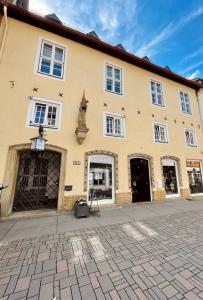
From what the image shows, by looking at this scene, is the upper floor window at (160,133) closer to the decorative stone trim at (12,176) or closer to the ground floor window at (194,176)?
the ground floor window at (194,176)

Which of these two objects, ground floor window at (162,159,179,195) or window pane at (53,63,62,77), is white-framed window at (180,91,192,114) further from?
window pane at (53,63,62,77)

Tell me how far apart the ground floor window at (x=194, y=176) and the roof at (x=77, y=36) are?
7.57 metres

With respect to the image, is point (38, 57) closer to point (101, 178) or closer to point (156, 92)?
point (101, 178)

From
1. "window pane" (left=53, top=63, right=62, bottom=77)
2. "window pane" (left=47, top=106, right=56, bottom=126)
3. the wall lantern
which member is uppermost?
"window pane" (left=53, top=63, right=62, bottom=77)

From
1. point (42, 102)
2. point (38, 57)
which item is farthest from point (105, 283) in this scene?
point (38, 57)

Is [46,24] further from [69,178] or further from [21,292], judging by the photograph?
[21,292]

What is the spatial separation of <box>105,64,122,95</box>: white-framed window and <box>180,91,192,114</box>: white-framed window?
6498 millimetres

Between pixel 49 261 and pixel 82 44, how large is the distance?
11252mm

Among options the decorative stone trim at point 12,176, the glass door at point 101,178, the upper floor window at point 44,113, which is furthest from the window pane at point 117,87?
the decorative stone trim at point 12,176

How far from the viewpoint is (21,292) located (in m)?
2.53

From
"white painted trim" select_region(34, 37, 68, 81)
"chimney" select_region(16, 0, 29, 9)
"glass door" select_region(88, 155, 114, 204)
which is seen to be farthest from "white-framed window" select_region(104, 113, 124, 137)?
"chimney" select_region(16, 0, 29, 9)

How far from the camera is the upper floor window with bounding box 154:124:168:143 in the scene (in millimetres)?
11094

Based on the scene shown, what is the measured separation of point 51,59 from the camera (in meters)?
Answer: 8.63

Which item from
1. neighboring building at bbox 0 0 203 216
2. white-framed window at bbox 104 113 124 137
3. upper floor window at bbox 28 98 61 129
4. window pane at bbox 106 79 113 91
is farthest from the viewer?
window pane at bbox 106 79 113 91
